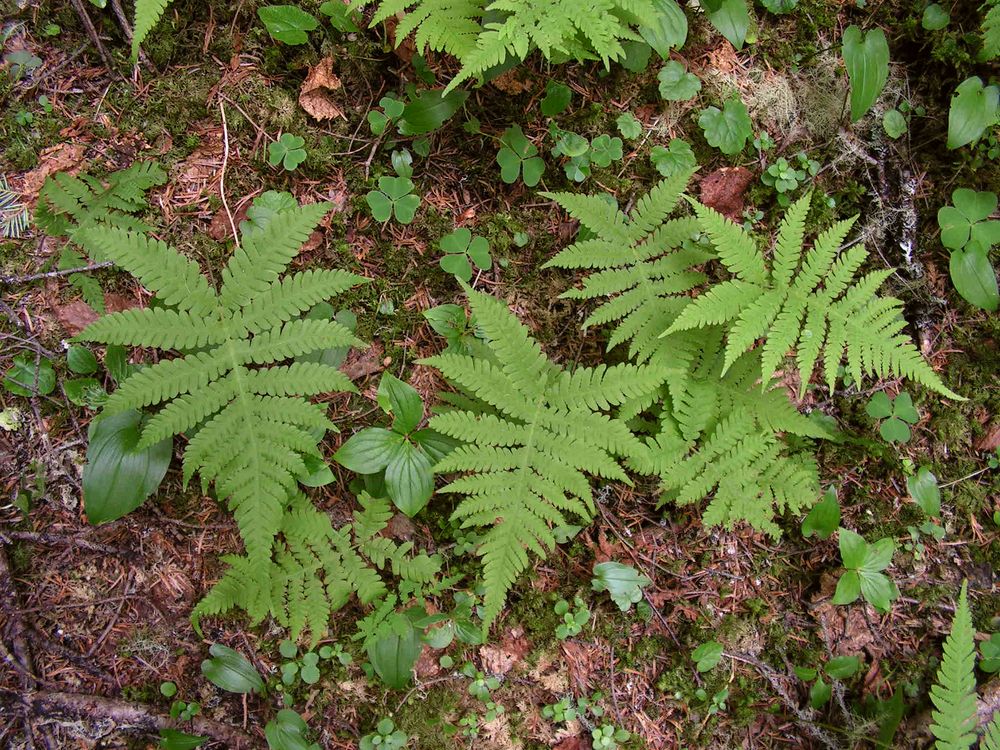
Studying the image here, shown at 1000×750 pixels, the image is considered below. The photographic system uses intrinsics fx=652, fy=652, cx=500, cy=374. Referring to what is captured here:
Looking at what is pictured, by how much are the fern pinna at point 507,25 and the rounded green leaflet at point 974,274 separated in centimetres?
264

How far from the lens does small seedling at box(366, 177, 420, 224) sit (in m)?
3.65

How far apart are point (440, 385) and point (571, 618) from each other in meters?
1.49

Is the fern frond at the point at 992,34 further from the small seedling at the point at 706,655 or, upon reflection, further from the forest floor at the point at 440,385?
the small seedling at the point at 706,655

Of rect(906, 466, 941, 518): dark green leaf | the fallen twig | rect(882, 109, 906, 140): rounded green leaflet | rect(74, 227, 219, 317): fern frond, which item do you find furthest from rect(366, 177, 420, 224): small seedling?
rect(906, 466, 941, 518): dark green leaf

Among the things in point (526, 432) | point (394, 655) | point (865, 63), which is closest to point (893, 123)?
point (865, 63)

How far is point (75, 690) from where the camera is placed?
10.3ft

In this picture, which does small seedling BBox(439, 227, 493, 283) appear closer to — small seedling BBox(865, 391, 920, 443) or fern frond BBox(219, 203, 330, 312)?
fern frond BBox(219, 203, 330, 312)

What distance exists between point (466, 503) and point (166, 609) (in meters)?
1.64

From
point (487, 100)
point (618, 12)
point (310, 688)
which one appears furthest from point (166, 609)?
point (618, 12)

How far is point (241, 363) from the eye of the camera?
312 centimetres

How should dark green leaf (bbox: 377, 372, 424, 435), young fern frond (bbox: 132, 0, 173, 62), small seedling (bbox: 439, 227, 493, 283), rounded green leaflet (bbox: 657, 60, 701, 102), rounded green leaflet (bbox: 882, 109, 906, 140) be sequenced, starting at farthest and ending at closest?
1. rounded green leaflet (bbox: 882, 109, 906, 140)
2. rounded green leaflet (bbox: 657, 60, 701, 102)
3. small seedling (bbox: 439, 227, 493, 283)
4. dark green leaf (bbox: 377, 372, 424, 435)
5. young fern frond (bbox: 132, 0, 173, 62)

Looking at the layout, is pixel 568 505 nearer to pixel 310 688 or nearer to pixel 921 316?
pixel 310 688

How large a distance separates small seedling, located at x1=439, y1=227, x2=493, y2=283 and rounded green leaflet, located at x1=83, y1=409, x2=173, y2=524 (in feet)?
5.92

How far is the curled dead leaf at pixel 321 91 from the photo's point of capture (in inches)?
143
